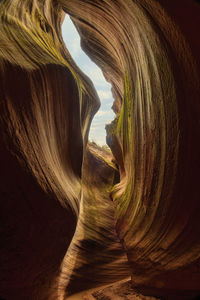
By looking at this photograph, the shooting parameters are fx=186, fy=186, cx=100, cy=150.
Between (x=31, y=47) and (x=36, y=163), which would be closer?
(x=36, y=163)

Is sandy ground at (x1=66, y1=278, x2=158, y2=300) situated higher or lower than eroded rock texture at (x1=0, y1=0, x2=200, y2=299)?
lower

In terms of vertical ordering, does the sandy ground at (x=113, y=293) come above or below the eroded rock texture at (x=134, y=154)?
below

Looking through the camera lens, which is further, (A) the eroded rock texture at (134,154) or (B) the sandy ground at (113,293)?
(B) the sandy ground at (113,293)

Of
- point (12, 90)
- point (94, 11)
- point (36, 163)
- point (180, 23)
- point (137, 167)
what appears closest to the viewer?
point (180, 23)

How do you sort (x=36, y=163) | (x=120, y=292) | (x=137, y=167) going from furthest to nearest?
1. (x=120, y=292)
2. (x=137, y=167)
3. (x=36, y=163)

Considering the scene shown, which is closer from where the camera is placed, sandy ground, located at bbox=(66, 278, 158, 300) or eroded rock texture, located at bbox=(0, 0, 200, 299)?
eroded rock texture, located at bbox=(0, 0, 200, 299)

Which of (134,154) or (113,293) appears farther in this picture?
(113,293)

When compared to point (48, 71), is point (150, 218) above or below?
below

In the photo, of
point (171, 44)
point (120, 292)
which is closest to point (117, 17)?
point (171, 44)

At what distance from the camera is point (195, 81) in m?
2.42

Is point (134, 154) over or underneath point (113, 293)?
over

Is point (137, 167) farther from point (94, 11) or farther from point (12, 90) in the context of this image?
point (94, 11)

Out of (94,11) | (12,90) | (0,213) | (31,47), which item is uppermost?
(94,11)

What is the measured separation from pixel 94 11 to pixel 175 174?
611cm
